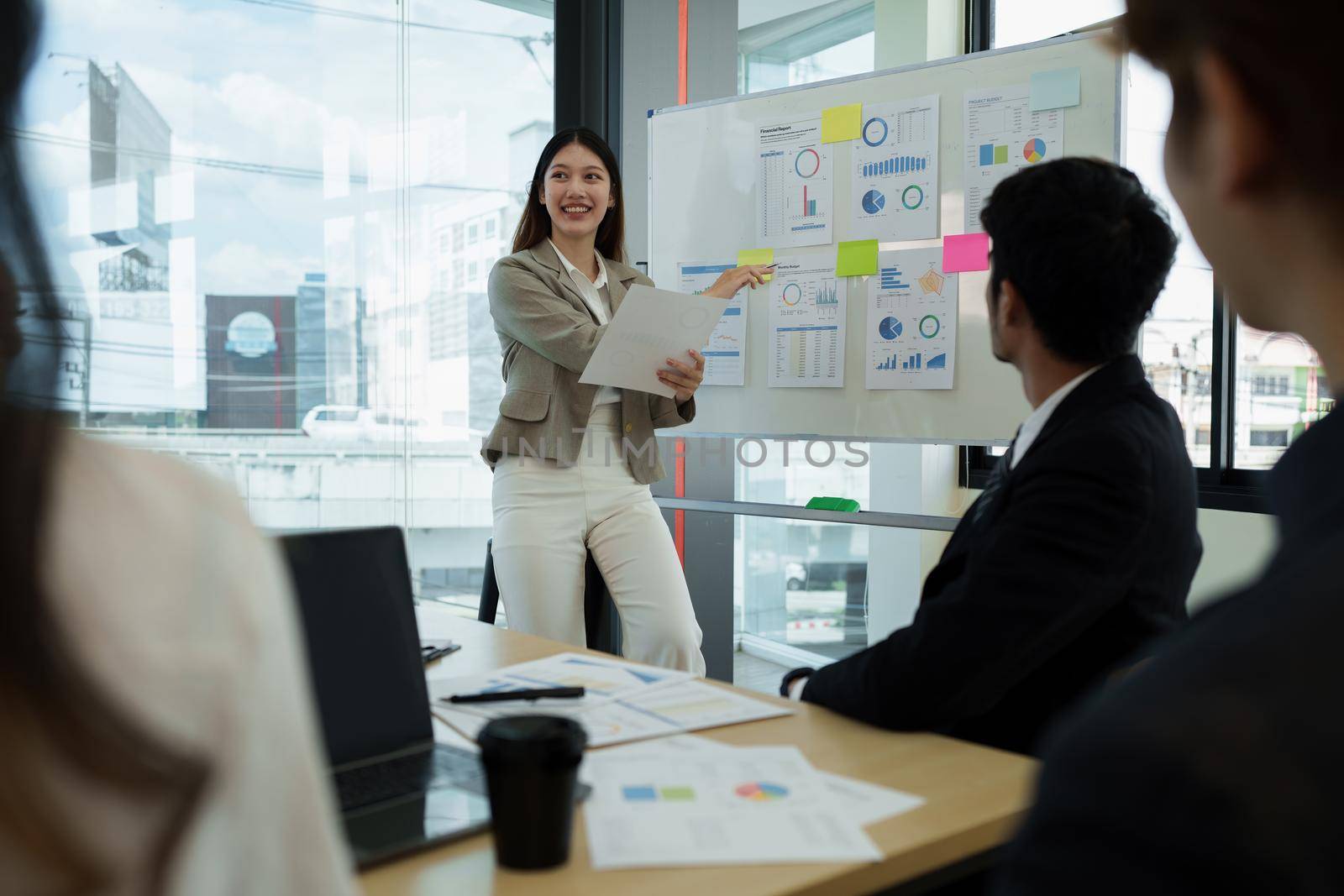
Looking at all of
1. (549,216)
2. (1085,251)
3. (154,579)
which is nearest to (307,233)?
(549,216)

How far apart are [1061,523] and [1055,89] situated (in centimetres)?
176

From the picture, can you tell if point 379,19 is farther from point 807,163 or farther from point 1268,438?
point 1268,438

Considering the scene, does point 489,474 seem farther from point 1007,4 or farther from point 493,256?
point 1007,4

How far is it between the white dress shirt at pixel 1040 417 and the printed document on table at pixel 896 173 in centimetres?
143

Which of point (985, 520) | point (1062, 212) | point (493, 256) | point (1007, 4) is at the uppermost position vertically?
point (1007, 4)

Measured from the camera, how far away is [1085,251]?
152 cm

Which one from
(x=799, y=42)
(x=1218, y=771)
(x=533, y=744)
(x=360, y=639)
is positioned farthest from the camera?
(x=799, y=42)

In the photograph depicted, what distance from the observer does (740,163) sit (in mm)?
3270

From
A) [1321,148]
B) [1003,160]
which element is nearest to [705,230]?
[1003,160]

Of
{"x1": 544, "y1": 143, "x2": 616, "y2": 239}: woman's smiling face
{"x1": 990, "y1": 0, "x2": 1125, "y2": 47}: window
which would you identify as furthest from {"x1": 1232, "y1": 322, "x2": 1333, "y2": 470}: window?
{"x1": 544, "y1": 143, "x2": 616, "y2": 239}: woman's smiling face

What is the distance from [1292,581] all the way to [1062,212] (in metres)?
1.27

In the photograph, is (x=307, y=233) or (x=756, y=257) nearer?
(x=756, y=257)

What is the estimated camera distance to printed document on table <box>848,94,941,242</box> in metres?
2.92

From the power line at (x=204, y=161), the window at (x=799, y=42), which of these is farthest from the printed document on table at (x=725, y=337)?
the window at (x=799, y=42)
